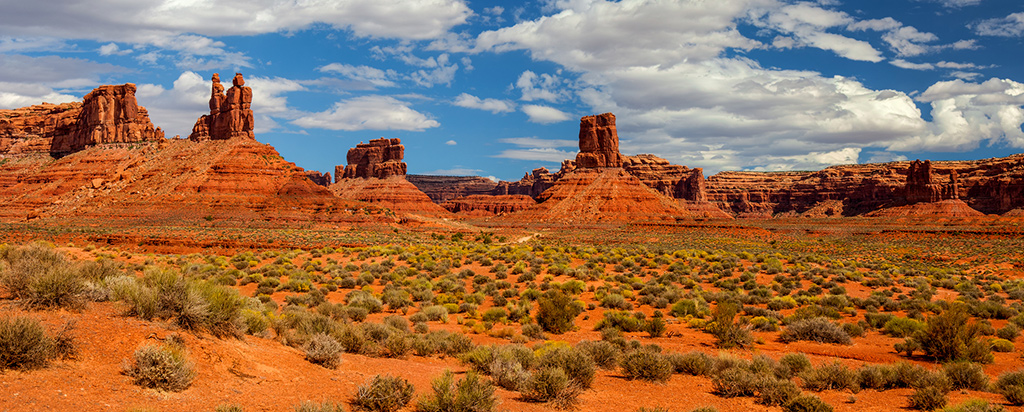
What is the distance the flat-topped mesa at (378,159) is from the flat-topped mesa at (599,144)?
61.9 metres

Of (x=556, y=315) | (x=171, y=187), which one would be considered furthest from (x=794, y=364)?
(x=171, y=187)

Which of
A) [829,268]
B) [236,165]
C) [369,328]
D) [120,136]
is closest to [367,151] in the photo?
[120,136]

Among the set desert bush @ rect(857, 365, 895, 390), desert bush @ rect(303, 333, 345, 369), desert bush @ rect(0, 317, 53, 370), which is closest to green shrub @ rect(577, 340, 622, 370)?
desert bush @ rect(857, 365, 895, 390)

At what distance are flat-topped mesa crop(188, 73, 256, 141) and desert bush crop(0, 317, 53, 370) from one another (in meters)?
86.8

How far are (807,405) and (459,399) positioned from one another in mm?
4815

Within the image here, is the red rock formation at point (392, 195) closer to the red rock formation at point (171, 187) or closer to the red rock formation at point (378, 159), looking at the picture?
the red rock formation at point (378, 159)

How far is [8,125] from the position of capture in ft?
308

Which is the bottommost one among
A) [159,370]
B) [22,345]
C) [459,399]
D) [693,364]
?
[693,364]

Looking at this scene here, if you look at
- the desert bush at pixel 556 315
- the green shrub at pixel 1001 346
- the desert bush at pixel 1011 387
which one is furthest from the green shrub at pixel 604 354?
the green shrub at pixel 1001 346

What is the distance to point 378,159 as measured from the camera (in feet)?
520

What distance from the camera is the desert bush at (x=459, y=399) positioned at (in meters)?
6.55

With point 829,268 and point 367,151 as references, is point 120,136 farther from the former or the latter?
point 829,268

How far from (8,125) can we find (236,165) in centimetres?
5365

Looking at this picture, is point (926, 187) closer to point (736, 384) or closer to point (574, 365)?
point (736, 384)
